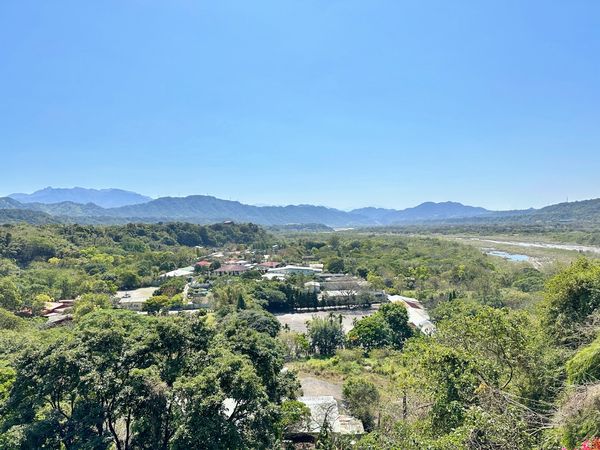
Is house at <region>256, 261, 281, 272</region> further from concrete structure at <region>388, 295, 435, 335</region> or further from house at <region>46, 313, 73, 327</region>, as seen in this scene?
house at <region>46, 313, 73, 327</region>

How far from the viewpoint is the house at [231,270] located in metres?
48.5

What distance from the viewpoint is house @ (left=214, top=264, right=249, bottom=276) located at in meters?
48.5

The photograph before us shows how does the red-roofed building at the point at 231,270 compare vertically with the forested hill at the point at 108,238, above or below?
below

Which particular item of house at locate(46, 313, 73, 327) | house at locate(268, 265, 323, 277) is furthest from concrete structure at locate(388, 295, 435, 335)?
house at locate(46, 313, 73, 327)

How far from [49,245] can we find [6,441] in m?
47.1

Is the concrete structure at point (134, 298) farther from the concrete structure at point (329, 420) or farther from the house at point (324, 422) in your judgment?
the house at point (324, 422)

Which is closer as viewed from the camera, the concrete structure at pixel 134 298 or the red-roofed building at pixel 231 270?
the concrete structure at pixel 134 298

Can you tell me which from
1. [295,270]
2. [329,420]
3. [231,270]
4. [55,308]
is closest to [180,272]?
[231,270]

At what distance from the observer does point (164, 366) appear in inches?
354

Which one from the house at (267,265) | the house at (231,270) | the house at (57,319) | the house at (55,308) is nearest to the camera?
the house at (57,319)

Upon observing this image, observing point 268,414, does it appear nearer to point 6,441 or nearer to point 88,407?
point 88,407

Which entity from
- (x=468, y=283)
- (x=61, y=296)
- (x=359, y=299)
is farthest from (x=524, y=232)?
(x=61, y=296)

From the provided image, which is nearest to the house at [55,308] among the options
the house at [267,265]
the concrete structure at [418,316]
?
the house at [267,265]

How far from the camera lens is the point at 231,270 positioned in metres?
49.7
